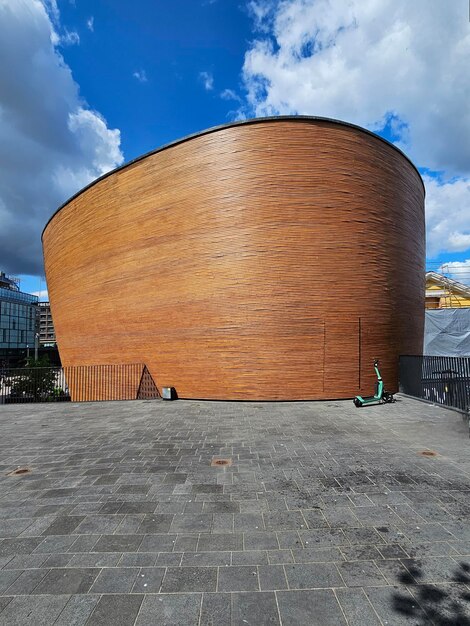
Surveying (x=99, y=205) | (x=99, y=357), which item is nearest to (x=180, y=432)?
(x=99, y=357)

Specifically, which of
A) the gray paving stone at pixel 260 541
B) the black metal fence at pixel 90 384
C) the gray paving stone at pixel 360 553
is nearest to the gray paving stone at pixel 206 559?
the gray paving stone at pixel 260 541

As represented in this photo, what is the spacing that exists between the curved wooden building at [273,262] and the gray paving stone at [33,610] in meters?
9.17

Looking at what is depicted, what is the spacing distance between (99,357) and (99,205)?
671cm

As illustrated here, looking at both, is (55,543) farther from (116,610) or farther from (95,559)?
(116,610)

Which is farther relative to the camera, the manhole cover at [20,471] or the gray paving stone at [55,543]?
the manhole cover at [20,471]

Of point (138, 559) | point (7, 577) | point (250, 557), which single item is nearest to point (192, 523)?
point (138, 559)

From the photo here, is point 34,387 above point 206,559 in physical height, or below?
below

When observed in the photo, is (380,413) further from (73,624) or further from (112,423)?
(73,624)

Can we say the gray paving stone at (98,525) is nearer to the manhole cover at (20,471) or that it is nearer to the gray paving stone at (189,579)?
the gray paving stone at (189,579)

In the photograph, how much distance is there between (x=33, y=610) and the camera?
2.51m

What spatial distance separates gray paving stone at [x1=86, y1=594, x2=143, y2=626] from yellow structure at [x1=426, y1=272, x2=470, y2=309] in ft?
92.6

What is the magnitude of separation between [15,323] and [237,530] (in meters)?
81.2

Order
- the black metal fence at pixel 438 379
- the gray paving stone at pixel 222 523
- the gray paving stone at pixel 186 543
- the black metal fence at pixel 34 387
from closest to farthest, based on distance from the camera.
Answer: the gray paving stone at pixel 186 543 → the gray paving stone at pixel 222 523 → the black metal fence at pixel 438 379 → the black metal fence at pixel 34 387

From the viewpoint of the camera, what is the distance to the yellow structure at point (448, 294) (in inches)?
1039
